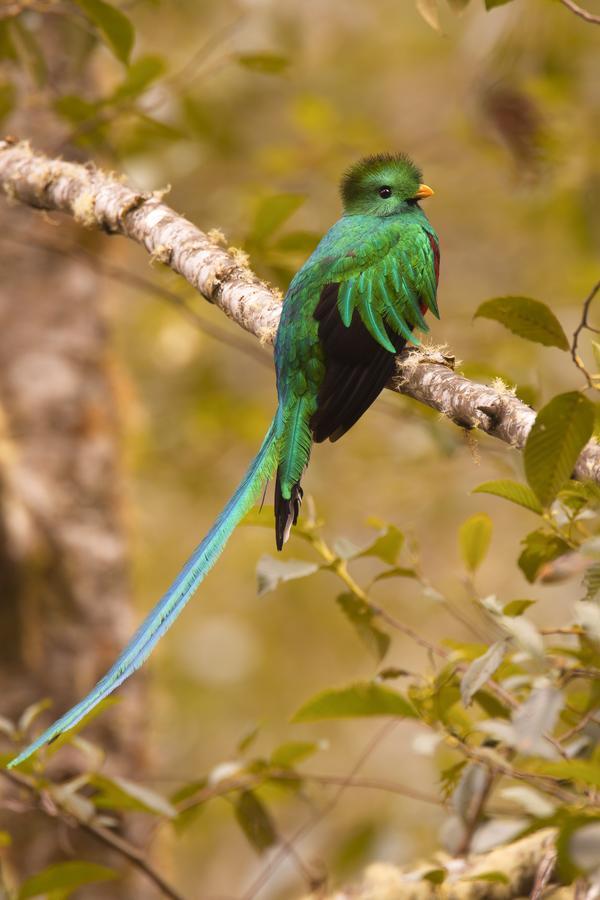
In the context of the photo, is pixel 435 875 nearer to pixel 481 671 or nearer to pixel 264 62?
pixel 481 671

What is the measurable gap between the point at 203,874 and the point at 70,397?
3.52 metres

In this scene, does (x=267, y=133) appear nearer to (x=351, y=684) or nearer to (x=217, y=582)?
(x=217, y=582)

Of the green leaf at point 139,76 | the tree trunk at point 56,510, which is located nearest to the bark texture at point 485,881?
the tree trunk at point 56,510

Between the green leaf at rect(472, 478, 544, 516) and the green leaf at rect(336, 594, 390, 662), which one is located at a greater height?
the green leaf at rect(472, 478, 544, 516)

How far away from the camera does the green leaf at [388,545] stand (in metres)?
1.81

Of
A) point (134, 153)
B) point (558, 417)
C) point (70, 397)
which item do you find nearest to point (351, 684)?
point (558, 417)

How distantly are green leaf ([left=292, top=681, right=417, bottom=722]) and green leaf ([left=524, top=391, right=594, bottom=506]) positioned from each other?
644 mm

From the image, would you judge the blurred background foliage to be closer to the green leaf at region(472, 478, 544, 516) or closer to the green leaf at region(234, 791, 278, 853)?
the green leaf at region(234, 791, 278, 853)

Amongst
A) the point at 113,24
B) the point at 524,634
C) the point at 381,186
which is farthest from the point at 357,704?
the point at 113,24

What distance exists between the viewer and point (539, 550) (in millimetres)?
1693

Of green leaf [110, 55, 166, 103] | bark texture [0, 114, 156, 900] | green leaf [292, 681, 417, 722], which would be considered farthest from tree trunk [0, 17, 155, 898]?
green leaf [292, 681, 417, 722]

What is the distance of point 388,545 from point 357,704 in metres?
0.27

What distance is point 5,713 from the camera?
2.97 meters

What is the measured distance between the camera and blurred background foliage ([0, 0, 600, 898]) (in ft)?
9.59
